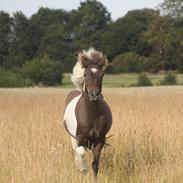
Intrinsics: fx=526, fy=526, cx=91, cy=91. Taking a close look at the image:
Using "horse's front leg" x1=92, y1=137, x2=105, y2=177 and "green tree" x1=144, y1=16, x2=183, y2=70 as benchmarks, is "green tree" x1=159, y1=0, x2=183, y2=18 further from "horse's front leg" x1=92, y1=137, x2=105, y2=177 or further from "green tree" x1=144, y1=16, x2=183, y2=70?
"horse's front leg" x1=92, y1=137, x2=105, y2=177

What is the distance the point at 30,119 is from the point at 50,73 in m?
38.9

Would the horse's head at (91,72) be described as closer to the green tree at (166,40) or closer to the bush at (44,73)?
the bush at (44,73)

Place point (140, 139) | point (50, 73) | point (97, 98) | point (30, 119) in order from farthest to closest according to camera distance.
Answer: point (50, 73)
point (30, 119)
point (140, 139)
point (97, 98)

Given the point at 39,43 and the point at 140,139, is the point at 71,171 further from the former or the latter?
the point at 39,43

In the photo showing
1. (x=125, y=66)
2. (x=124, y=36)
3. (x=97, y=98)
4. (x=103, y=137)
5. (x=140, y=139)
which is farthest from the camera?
(x=124, y=36)

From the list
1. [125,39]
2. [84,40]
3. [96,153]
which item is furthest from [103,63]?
[84,40]

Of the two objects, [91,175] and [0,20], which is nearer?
[91,175]

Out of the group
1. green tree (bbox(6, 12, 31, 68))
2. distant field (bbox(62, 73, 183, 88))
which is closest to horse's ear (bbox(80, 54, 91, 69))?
distant field (bbox(62, 73, 183, 88))

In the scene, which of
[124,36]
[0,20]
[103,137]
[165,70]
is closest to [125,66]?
[165,70]

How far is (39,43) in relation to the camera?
76125 millimetres

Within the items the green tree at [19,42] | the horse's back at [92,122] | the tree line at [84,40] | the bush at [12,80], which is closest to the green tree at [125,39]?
the tree line at [84,40]

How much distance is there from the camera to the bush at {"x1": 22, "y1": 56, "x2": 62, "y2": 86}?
49.5m

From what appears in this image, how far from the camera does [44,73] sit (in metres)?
49.9

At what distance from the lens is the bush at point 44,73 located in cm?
4950
